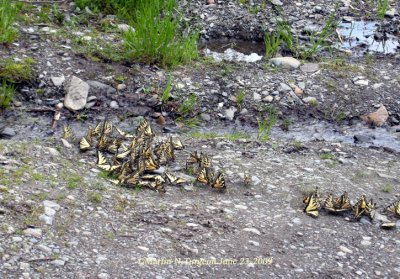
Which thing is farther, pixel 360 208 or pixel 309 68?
pixel 309 68

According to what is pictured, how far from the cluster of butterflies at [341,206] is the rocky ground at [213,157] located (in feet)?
0.19

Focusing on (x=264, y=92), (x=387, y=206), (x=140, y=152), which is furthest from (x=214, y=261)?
(x=264, y=92)

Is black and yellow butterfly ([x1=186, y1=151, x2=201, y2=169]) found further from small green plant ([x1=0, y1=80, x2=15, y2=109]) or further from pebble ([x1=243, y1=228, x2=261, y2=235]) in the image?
small green plant ([x1=0, y1=80, x2=15, y2=109])

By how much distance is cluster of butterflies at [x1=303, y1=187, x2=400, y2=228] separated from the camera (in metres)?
5.26

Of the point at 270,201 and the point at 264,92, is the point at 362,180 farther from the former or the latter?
the point at 264,92

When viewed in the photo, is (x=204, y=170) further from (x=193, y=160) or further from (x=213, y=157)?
(x=213, y=157)

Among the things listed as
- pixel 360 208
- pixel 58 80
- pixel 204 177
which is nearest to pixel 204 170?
pixel 204 177

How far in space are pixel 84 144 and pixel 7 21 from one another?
234 centimetres

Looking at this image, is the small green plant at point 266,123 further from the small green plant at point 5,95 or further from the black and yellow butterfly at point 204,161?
the small green plant at point 5,95

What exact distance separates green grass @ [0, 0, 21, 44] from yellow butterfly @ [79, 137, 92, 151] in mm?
2083

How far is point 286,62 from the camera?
7.83 meters

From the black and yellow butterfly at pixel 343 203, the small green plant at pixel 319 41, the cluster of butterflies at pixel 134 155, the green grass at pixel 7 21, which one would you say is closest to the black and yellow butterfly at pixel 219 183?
the cluster of butterflies at pixel 134 155

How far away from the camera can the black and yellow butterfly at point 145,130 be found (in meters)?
6.26

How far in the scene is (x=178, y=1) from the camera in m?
8.79
